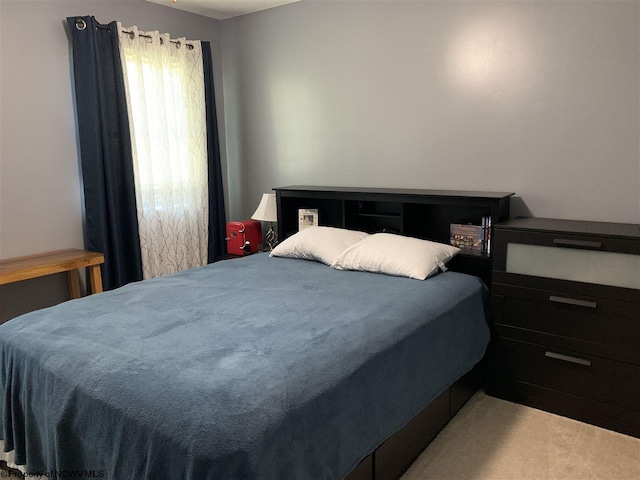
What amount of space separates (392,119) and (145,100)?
1810mm

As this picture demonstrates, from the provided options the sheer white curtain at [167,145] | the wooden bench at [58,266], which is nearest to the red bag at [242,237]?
the sheer white curtain at [167,145]

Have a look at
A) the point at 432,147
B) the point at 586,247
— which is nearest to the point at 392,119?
the point at 432,147

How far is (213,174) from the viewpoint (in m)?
4.15

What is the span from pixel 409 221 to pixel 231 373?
76.3 inches

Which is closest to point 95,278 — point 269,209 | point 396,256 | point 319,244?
point 269,209

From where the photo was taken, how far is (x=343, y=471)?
5.16 ft

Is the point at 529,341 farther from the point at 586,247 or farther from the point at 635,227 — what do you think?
the point at 635,227

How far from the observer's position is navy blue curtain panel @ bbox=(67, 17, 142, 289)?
3.27 meters

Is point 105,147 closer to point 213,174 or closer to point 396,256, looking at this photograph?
point 213,174

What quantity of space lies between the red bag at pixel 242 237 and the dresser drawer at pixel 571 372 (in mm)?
2104

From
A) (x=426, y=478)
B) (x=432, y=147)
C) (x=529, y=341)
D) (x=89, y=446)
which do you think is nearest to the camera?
(x=89, y=446)

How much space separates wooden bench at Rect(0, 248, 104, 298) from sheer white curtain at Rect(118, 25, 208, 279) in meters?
0.47

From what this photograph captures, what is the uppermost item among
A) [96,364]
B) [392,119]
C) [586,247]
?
[392,119]

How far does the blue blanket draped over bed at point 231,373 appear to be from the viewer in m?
1.36
